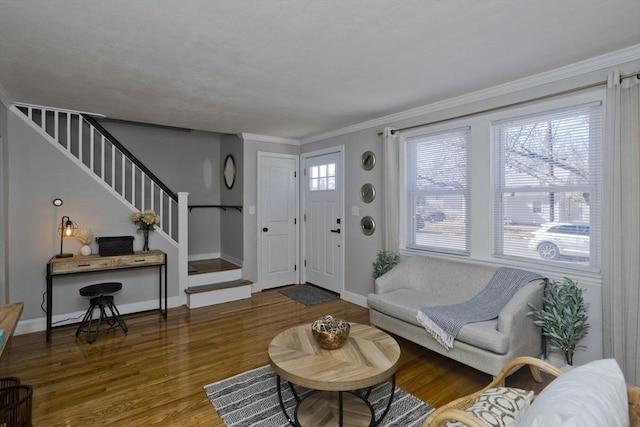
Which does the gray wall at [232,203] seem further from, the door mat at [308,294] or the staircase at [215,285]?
the door mat at [308,294]

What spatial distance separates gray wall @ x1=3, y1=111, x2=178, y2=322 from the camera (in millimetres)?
3477

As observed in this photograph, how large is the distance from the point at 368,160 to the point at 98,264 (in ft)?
11.1

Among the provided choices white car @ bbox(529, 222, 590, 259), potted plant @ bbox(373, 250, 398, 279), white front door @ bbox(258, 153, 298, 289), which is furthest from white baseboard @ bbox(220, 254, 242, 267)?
white car @ bbox(529, 222, 590, 259)

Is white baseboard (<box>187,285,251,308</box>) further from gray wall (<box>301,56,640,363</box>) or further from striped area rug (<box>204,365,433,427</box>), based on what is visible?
striped area rug (<box>204,365,433,427</box>)

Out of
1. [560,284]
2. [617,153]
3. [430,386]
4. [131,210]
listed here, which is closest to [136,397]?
[430,386]

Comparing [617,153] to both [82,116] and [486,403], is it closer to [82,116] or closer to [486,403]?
[486,403]

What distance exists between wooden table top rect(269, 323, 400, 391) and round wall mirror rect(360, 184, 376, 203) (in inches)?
85.8

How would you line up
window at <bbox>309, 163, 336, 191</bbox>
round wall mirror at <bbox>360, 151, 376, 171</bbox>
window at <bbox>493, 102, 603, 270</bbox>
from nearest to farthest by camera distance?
window at <bbox>493, 102, 603, 270</bbox>, round wall mirror at <bbox>360, 151, 376, 171</bbox>, window at <bbox>309, 163, 336, 191</bbox>

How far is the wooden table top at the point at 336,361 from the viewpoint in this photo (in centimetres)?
176

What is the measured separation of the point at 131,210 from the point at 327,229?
2.68 metres

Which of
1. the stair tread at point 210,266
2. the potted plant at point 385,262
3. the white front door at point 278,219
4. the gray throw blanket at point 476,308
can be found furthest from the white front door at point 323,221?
the gray throw blanket at point 476,308

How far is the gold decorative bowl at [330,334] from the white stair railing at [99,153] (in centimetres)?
300

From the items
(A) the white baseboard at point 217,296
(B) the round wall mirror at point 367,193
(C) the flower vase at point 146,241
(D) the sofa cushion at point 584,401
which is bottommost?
(A) the white baseboard at point 217,296

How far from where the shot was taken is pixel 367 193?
171 inches
